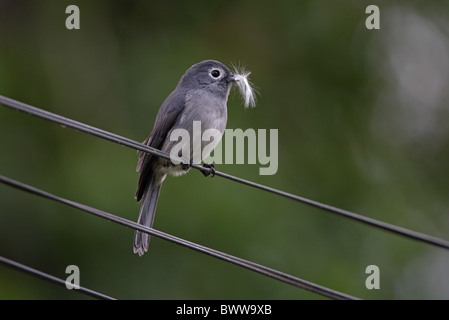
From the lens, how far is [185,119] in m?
6.73

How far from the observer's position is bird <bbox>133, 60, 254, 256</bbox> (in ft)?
22.0

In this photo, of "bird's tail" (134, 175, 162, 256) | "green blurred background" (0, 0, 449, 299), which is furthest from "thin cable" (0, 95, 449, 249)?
"green blurred background" (0, 0, 449, 299)

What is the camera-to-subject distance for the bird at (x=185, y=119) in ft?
22.0

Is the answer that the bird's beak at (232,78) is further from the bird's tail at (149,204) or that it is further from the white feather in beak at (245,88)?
the bird's tail at (149,204)

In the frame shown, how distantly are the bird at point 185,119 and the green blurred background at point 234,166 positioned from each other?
2104 mm

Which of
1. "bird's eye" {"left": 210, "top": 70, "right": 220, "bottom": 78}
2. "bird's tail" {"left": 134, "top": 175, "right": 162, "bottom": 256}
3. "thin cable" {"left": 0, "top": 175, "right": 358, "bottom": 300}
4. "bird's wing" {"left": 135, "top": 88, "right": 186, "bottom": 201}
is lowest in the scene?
"thin cable" {"left": 0, "top": 175, "right": 358, "bottom": 300}

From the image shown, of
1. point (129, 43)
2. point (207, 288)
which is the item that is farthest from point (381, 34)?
point (207, 288)

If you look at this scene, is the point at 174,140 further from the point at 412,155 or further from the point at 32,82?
the point at 412,155

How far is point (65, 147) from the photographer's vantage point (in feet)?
32.7

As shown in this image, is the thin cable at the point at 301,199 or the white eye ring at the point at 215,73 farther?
the white eye ring at the point at 215,73

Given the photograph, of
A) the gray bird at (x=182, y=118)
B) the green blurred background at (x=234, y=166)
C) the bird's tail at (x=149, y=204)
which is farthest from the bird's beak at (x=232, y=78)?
the green blurred background at (x=234, y=166)

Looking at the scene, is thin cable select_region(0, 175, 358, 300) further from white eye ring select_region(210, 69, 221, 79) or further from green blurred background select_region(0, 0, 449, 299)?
green blurred background select_region(0, 0, 449, 299)

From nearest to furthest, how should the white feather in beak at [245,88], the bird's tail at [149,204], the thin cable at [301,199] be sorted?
the thin cable at [301,199], the white feather in beak at [245,88], the bird's tail at [149,204]

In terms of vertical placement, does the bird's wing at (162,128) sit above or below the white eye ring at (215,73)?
below
